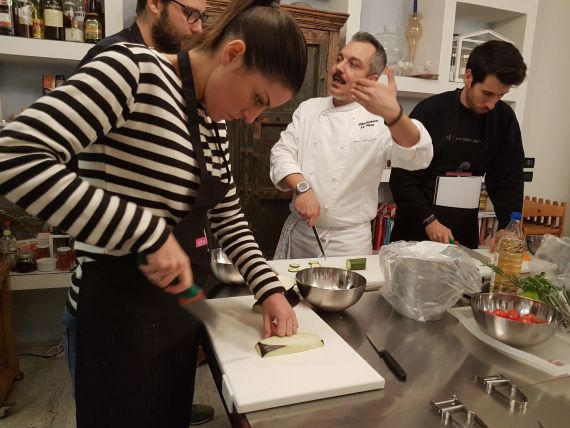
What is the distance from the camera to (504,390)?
0.73m

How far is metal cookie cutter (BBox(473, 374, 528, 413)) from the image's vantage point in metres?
0.69

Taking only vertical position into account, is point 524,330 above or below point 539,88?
below

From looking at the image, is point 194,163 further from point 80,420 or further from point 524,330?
point 524,330

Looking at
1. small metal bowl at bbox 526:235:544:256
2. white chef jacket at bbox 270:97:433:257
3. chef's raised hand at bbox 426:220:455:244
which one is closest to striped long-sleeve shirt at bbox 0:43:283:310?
white chef jacket at bbox 270:97:433:257

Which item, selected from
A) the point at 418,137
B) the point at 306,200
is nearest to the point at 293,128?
the point at 306,200

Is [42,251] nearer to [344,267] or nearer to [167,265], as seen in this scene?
[344,267]

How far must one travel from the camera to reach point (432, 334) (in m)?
0.96

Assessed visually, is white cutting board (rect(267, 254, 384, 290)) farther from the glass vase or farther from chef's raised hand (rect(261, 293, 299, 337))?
the glass vase

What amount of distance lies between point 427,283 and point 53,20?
197 cm

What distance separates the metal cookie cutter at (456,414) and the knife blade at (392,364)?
3.2 inches

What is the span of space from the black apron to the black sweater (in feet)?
4.02

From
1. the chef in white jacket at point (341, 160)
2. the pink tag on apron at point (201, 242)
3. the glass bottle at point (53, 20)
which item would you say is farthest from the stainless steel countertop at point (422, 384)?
the glass bottle at point (53, 20)

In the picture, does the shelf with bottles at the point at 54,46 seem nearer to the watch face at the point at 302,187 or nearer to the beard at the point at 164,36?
the beard at the point at 164,36

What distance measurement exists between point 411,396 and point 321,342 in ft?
0.62
